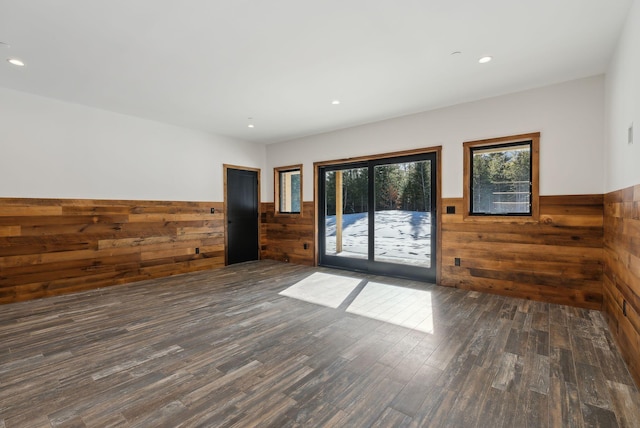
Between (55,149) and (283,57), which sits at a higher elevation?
(283,57)

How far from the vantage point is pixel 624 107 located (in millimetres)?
2600

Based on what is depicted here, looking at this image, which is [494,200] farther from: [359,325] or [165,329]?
[165,329]

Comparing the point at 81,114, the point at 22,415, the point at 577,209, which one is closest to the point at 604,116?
the point at 577,209

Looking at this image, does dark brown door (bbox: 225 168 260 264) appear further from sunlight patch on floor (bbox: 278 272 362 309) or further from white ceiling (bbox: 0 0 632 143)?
white ceiling (bbox: 0 0 632 143)

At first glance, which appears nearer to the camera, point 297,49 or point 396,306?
point 297,49

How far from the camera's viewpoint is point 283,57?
3.06 m

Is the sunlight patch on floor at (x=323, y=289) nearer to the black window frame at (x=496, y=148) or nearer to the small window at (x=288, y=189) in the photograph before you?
the small window at (x=288, y=189)

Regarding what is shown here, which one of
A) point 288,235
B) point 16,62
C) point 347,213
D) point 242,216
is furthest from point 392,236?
point 16,62

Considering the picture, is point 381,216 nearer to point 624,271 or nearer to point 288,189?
point 288,189

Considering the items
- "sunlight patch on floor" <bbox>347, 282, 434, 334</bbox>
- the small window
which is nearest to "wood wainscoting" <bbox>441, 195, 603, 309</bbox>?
"sunlight patch on floor" <bbox>347, 282, 434, 334</bbox>

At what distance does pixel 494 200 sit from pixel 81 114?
6101 millimetres

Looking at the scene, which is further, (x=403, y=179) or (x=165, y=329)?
(x=403, y=179)

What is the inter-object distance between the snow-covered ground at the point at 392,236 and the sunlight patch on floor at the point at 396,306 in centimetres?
76

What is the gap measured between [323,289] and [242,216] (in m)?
3.07
